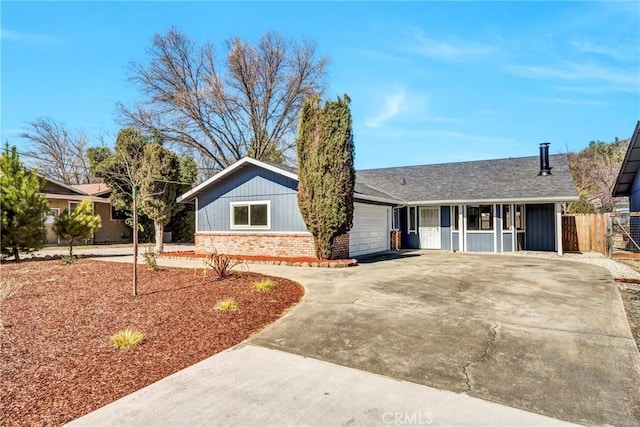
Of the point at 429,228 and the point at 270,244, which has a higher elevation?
the point at 429,228

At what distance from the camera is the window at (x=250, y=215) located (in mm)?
13656

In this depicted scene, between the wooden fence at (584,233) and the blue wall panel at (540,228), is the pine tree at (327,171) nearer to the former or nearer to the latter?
the blue wall panel at (540,228)

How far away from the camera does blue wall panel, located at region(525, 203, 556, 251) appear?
1602 centimetres

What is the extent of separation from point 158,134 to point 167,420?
85.1 feet

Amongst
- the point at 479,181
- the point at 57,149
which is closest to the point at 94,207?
the point at 57,149

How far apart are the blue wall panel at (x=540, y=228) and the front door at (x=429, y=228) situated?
155 inches

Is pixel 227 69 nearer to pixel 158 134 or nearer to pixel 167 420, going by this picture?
pixel 158 134

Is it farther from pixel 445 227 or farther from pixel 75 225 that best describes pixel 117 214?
pixel 445 227

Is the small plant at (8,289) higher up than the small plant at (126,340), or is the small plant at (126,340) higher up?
the small plant at (8,289)

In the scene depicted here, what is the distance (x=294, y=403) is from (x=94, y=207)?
24587mm

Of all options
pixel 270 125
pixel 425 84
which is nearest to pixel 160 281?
pixel 425 84

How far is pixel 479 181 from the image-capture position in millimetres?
17844

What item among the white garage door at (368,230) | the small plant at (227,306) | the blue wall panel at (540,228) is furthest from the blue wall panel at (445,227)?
the small plant at (227,306)

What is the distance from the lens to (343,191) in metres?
11.6
